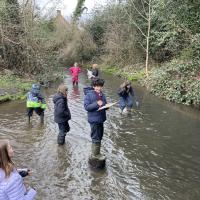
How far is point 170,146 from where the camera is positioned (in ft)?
32.5

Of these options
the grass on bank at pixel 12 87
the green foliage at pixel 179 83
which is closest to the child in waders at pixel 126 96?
the green foliage at pixel 179 83

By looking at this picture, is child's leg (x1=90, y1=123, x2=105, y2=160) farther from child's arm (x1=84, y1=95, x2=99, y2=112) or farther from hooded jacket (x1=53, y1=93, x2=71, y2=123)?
hooded jacket (x1=53, y1=93, x2=71, y2=123)

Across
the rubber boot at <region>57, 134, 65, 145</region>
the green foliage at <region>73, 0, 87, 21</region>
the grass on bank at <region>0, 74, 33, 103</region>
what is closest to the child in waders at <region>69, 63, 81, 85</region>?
the grass on bank at <region>0, 74, 33, 103</region>

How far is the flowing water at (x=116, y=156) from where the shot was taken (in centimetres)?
695

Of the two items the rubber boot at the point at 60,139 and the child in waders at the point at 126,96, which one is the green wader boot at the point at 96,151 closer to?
the rubber boot at the point at 60,139

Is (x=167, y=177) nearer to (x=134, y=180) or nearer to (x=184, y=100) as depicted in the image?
(x=134, y=180)

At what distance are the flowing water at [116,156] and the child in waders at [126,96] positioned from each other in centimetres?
42

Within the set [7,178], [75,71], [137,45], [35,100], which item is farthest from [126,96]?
[137,45]

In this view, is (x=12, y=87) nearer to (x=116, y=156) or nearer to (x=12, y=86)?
(x=12, y=86)

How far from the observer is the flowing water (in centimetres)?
695

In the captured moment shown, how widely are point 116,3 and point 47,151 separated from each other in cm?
2855

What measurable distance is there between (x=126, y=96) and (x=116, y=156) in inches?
184

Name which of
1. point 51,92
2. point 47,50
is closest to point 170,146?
point 51,92

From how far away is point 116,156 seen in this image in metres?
8.85
